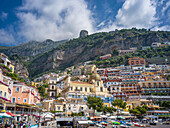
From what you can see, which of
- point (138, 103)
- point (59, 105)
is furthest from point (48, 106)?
point (138, 103)

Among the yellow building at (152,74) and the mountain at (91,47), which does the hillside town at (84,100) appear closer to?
the yellow building at (152,74)

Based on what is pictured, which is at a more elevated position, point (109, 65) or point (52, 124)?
point (109, 65)

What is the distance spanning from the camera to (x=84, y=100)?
60750 millimetres

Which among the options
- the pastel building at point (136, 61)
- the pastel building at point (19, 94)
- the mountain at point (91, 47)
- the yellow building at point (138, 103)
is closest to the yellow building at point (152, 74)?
the pastel building at point (136, 61)

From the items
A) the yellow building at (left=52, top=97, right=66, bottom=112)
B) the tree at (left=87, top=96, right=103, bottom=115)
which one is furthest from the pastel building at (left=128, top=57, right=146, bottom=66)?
the yellow building at (left=52, top=97, right=66, bottom=112)

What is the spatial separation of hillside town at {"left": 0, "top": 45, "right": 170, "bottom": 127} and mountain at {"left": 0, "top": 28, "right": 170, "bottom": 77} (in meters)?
63.9

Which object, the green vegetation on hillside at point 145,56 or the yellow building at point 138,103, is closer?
the yellow building at point 138,103

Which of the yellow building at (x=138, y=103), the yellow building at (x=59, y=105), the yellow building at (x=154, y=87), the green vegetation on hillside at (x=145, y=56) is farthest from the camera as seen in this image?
the green vegetation on hillside at (x=145, y=56)

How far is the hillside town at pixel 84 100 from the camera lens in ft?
121

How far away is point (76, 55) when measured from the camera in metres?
175

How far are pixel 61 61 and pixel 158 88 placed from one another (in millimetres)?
116199

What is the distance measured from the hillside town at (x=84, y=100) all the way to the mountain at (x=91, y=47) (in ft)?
210

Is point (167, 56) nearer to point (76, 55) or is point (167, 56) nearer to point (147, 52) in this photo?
point (147, 52)

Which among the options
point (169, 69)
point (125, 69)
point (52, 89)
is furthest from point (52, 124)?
point (169, 69)
